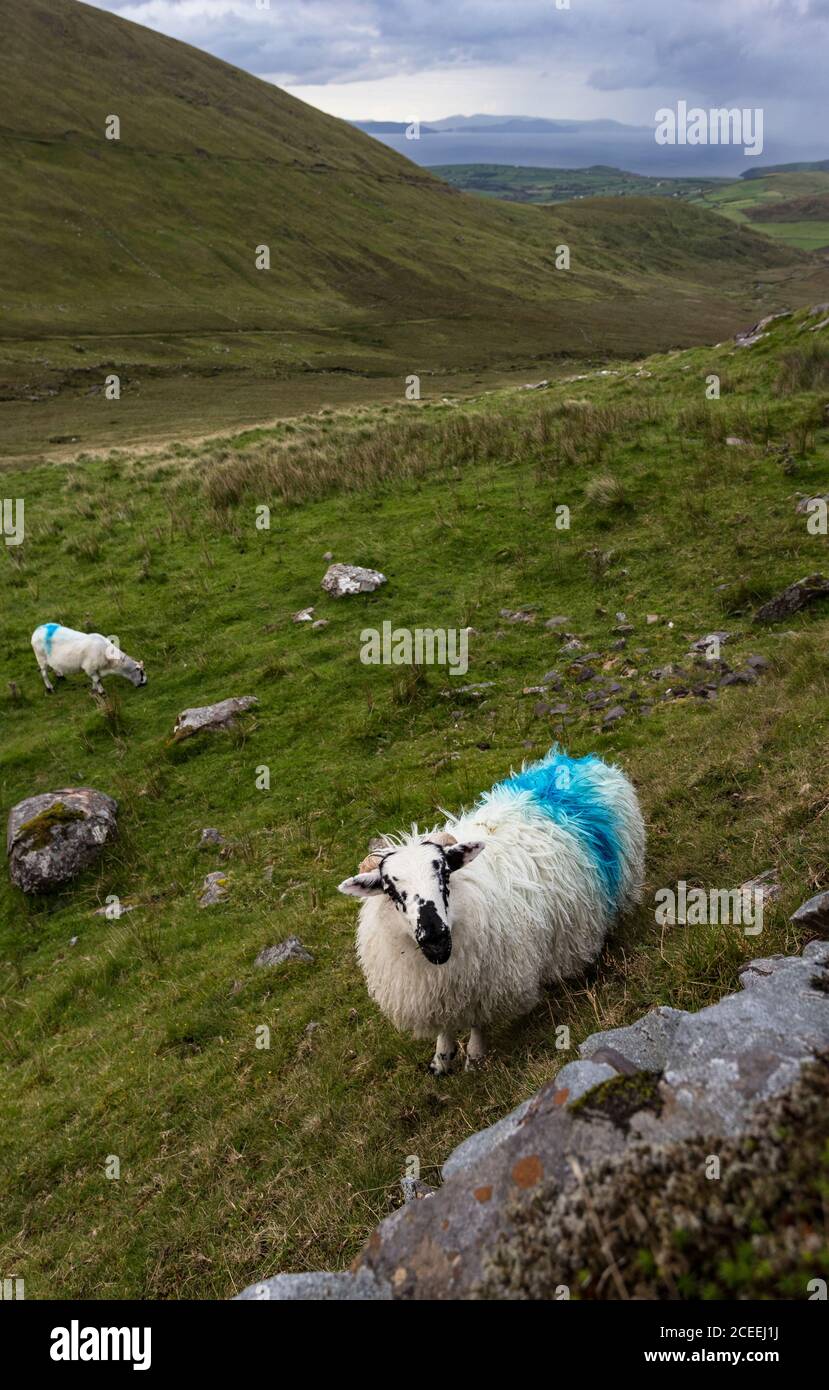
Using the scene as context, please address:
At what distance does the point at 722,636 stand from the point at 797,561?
7.38 ft

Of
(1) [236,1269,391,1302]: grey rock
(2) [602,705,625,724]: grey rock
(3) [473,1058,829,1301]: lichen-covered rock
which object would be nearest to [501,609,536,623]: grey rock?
(2) [602,705,625,724]: grey rock

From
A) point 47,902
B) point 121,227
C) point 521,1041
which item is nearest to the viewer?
point 521,1041

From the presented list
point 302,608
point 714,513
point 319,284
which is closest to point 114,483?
point 302,608

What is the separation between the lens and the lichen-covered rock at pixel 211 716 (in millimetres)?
12336

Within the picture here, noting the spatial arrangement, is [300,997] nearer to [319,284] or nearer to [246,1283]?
[246,1283]

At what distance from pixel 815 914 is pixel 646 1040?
4.65 ft

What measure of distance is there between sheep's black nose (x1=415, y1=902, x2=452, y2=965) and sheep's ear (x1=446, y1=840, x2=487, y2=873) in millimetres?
432

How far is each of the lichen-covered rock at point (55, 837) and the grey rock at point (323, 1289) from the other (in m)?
8.21

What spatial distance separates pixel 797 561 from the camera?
39.5 feet

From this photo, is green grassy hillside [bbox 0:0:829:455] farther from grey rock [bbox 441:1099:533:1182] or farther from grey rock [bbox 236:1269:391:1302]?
grey rock [bbox 236:1269:391:1302]

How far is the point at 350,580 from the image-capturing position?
50.0ft

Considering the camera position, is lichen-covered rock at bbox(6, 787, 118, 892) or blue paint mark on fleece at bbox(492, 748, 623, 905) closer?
blue paint mark on fleece at bbox(492, 748, 623, 905)

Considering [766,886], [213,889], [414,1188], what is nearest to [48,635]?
[213,889]

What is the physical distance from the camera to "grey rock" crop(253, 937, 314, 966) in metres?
7.53
